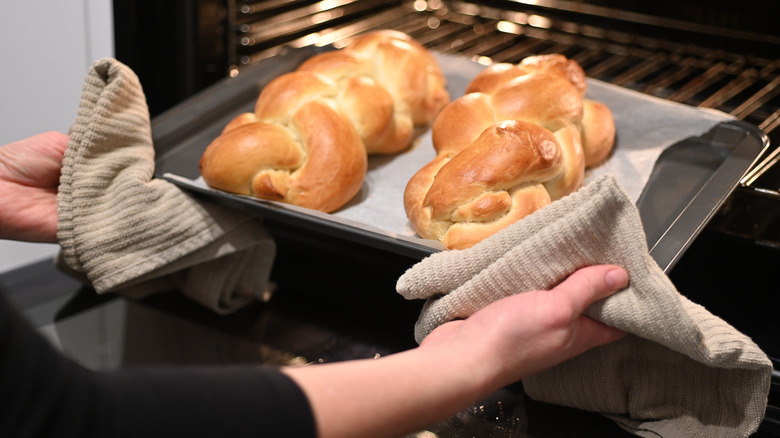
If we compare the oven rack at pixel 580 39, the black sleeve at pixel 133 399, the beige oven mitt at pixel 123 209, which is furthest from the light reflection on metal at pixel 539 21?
the black sleeve at pixel 133 399

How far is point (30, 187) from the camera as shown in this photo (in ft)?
3.08

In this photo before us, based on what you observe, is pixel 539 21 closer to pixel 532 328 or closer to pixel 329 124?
pixel 329 124

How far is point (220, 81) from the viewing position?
116cm

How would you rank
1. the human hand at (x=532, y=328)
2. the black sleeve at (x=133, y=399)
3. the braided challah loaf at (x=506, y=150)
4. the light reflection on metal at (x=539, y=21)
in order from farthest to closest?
the light reflection on metal at (x=539, y=21)
the braided challah loaf at (x=506, y=150)
the human hand at (x=532, y=328)
the black sleeve at (x=133, y=399)

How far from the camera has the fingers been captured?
24.8 inches

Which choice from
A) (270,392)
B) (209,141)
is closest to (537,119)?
(209,141)

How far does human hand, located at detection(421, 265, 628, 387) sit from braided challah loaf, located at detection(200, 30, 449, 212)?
0.30 m

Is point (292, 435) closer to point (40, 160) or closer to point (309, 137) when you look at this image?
point (309, 137)

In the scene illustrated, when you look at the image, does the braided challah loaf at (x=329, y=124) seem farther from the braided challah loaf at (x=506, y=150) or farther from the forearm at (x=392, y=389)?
the forearm at (x=392, y=389)

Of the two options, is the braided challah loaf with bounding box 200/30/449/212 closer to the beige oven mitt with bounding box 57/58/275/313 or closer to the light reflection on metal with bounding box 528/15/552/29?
the beige oven mitt with bounding box 57/58/275/313

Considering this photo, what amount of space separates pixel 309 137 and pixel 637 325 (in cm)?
46

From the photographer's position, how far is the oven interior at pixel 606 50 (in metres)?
0.87

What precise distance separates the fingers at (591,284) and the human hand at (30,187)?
65 cm

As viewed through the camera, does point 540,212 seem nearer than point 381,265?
Yes
